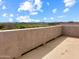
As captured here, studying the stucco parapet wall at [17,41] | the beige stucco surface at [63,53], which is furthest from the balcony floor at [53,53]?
the stucco parapet wall at [17,41]

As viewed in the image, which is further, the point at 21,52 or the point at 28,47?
the point at 28,47

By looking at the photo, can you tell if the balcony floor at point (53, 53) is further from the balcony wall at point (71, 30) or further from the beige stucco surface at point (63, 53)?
the balcony wall at point (71, 30)

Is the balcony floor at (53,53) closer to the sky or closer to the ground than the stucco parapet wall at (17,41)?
closer to the ground

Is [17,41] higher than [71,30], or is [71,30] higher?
[17,41]

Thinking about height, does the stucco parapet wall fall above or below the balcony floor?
above

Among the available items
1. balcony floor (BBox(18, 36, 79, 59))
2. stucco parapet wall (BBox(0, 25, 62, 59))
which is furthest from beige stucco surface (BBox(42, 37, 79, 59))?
stucco parapet wall (BBox(0, 25, 62, 59))

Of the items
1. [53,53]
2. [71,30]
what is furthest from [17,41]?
[71,30]

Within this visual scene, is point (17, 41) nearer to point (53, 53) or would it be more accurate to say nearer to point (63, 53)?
point (53, 53)

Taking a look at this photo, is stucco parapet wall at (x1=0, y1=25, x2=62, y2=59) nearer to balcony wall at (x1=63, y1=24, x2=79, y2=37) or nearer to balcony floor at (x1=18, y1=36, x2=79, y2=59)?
balcony floor at (x1=18, y1=36, x2=79, y2=59)

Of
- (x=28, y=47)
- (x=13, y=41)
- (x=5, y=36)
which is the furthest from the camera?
(x=28, y=47)

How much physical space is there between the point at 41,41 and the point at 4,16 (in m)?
8.63

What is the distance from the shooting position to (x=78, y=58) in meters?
3.89

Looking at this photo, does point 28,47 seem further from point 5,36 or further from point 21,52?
point 5,36

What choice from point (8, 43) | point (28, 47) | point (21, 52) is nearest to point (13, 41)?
point (8, 43)
